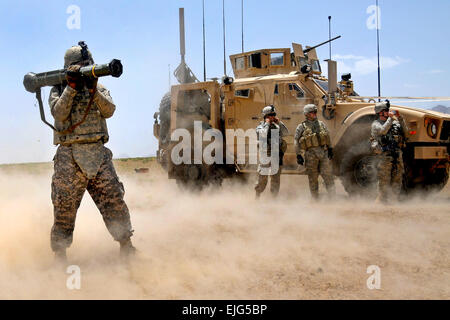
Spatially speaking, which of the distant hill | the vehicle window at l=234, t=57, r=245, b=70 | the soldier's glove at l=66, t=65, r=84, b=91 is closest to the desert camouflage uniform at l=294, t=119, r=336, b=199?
the distant hill

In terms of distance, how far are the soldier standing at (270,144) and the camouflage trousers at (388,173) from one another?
1.59 meters

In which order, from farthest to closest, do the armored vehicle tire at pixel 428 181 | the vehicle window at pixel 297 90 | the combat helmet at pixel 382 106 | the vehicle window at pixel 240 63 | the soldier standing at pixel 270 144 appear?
1. the vehicle window at pixel 240 63
2. the vehicle window at pixel 297 90
3. the armored vehicle tire at pixel 428 181
4. the soldier standing at pixel 270 144
5. the combat helmet at pixel 382 106

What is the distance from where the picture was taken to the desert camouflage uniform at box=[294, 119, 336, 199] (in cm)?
734

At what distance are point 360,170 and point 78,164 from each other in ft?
16.8

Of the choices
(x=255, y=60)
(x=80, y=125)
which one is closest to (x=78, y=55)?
(x=80, y=125)

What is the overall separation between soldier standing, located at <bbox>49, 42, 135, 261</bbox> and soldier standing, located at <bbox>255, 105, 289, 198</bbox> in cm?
395

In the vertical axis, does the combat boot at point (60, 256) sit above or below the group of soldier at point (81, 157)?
below

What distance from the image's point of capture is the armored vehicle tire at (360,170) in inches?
295

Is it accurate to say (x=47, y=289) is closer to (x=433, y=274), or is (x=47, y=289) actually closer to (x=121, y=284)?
(x=121, y=284)

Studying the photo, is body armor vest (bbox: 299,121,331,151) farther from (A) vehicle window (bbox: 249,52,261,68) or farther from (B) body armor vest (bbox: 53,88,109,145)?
(B) body armor vest (bbox: 53,88,109,145)

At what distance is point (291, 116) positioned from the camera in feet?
27.1

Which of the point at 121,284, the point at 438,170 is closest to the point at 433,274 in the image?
the point at 121,284

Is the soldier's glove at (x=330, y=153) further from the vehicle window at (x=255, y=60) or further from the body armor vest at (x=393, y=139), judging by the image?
the vehicle window at (x=255, y=60)

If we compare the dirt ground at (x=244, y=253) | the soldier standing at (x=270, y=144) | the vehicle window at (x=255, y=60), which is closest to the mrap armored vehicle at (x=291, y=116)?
the vehicle window at (x=255, y=60)
